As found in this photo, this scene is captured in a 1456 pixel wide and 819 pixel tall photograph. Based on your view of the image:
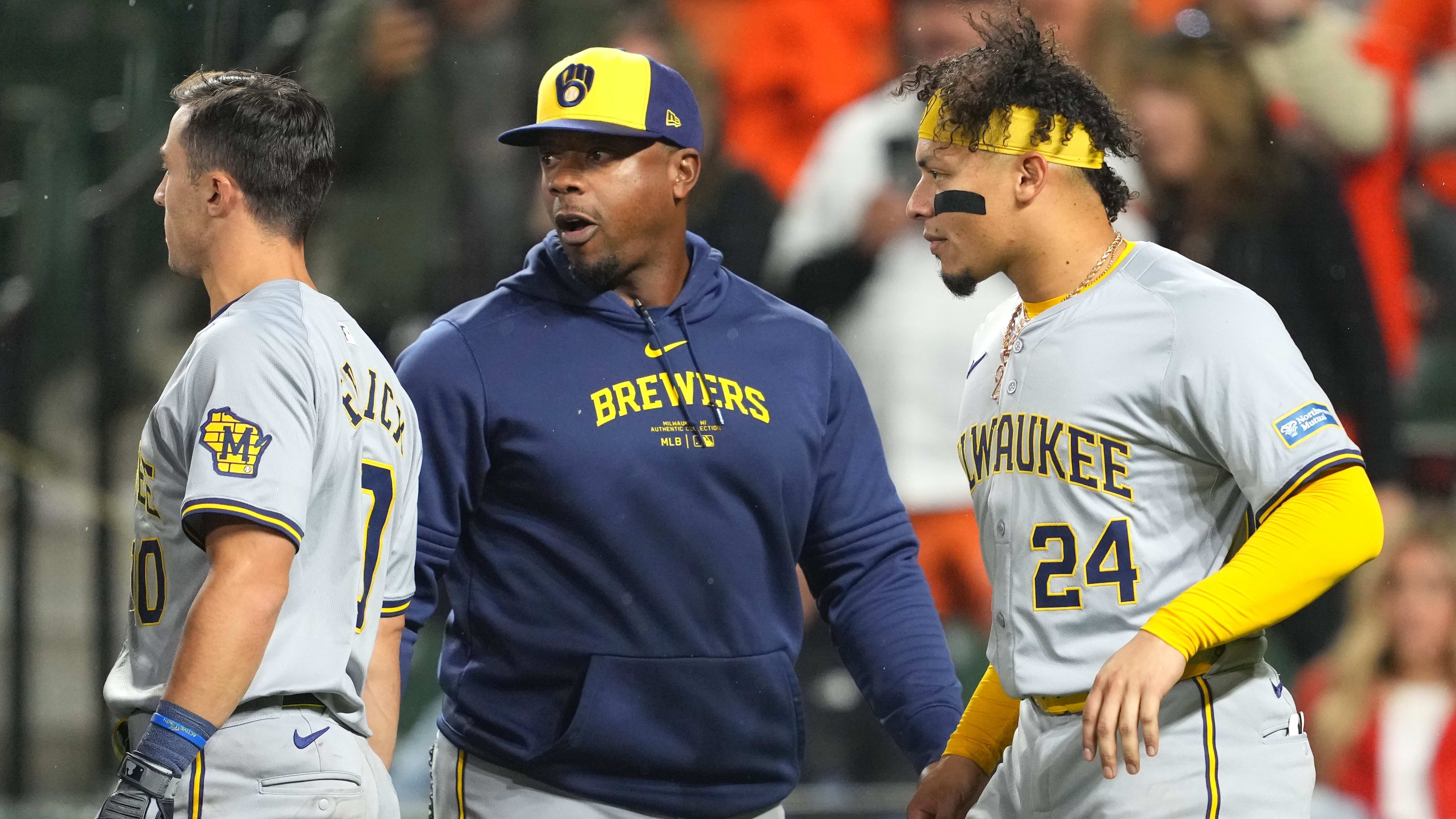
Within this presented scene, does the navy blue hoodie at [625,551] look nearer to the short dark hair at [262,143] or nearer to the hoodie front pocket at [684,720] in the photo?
the hoodie front pocket at [684,720]

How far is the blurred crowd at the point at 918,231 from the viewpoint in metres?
4.23

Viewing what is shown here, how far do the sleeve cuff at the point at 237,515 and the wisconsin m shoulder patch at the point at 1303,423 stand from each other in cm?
110

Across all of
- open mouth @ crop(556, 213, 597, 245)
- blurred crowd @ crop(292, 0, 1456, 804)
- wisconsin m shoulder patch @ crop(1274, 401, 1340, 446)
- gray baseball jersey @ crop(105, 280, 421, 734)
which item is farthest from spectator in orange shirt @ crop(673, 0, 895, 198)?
wisconsin m shoulder patch @ crop(1274, 401, 1340, 446)

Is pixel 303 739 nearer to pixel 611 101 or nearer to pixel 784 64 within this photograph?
pixel 611 101

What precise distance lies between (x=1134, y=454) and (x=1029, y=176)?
0.40 metres

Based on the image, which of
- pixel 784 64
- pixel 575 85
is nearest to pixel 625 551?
pixel 575 85

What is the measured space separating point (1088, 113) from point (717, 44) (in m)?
2.59

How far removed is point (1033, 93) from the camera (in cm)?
191

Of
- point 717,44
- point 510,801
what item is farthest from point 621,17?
point 510,801

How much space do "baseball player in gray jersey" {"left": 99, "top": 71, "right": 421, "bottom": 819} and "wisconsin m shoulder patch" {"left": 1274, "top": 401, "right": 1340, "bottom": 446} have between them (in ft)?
3.50

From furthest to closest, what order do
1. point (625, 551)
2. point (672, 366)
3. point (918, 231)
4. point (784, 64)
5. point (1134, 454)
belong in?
point (784, 64), point (918, 231), point (672, 366), point (625, 551), point (1134, 454)

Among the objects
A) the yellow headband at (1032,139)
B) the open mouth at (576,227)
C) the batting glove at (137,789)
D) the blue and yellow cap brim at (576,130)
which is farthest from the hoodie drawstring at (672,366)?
the batting glove at (137,789)

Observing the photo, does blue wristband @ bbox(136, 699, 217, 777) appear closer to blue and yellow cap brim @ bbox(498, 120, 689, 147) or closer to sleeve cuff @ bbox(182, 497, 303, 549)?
sleeve cuff @ bbox(182, 497, 303, 549)

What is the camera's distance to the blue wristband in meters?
1.52
